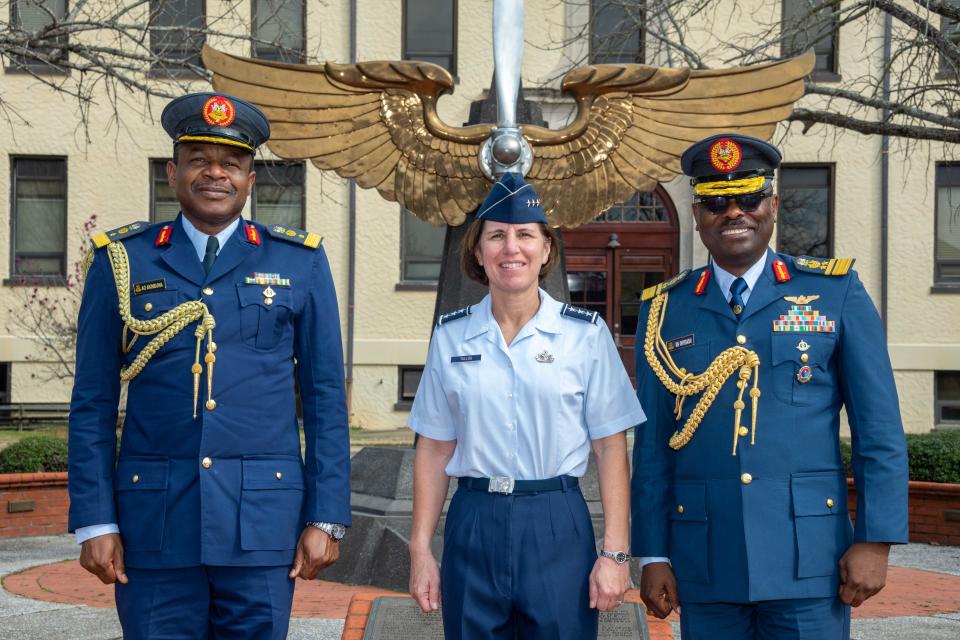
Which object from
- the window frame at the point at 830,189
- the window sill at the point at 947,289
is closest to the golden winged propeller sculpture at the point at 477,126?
the window frame at the point at 830,189

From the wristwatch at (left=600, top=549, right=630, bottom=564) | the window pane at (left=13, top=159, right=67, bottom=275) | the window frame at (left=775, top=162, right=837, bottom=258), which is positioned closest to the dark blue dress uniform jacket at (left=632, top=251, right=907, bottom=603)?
→ the wristwatch at (left=600, top=549, right=630, bottom=564)

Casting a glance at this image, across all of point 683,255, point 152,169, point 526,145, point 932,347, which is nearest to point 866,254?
point 932,347

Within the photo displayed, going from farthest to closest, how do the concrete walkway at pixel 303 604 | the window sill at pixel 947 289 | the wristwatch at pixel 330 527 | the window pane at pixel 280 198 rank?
the window pane at pixel 280 198
the window sill at pixel 947 289
the concrete walkway at pixel 303 604
the wristwatch at pixel 330 527

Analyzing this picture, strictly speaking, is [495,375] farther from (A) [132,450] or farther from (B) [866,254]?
(B) [866,254]

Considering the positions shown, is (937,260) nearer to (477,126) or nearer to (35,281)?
(477,126)

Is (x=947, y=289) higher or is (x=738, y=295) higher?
(x=947, y=289)

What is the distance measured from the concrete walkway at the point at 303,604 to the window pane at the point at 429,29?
987cm

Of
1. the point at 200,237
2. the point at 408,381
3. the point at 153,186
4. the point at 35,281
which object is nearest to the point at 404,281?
the point at 408,381

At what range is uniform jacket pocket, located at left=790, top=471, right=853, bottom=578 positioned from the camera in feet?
8.95

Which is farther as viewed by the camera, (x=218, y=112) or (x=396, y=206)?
(x=396, y=206)

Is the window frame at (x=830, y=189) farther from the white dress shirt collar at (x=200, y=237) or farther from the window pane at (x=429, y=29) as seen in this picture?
the white dress shirt collar at (x=200, y=237)

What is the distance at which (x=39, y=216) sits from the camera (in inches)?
611

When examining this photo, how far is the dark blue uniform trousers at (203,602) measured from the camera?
2.79 meters

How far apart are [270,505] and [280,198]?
42.8 ft
